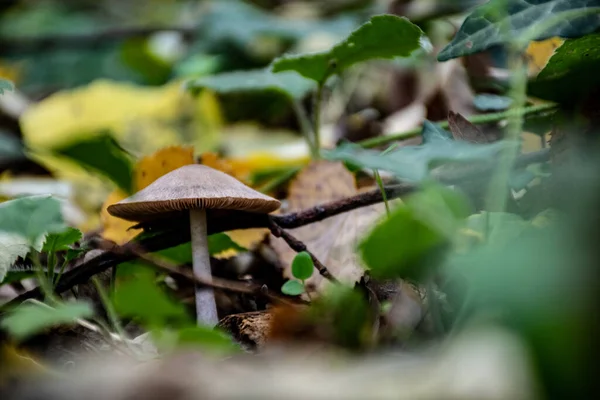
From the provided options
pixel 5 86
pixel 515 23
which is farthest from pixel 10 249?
pixel 515 23

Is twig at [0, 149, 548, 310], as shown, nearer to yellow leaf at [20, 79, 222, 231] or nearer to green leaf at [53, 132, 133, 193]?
green leaf at [53, 132, 133, 193]

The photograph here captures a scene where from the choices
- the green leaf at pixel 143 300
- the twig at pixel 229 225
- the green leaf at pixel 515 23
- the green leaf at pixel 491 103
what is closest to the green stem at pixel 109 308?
the twig at pixel 229 225

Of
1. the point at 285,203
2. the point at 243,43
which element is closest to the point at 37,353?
the point at 285,203

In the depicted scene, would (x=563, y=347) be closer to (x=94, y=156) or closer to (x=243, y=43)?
(x=94, y=156)

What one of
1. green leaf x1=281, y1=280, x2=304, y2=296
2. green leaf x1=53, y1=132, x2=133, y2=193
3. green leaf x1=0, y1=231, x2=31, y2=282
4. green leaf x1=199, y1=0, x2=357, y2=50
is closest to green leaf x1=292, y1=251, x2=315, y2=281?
green leaf x1=281, y1=280, x2=304, y2=296

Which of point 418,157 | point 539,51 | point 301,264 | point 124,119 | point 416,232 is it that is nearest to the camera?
point 416,232

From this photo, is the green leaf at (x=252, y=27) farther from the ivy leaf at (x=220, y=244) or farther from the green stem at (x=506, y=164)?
the green stem at (x=506, y=164)

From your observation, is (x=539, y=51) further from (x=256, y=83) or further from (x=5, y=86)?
(x=5, y=86)
